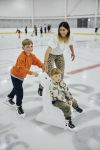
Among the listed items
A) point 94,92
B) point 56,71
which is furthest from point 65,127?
point 94,92

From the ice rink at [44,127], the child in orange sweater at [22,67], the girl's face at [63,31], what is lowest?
the ice rink at [44,127]

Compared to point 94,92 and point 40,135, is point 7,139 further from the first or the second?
point 94,92

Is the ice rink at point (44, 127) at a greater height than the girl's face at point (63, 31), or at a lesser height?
lesser

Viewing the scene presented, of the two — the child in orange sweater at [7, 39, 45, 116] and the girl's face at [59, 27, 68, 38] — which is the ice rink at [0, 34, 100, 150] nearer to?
the child in orange sweater at [7, 39, 45, 116]

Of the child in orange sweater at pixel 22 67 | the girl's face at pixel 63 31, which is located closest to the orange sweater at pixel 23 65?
the child in orange sweater at pixel 22 67

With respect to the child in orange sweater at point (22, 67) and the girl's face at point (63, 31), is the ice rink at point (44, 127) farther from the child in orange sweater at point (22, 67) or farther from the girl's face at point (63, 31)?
the girl's face at point (63, 31)

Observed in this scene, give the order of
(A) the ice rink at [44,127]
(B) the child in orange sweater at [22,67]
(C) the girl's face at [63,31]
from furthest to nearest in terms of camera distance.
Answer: (C) the girl's face at [63,31] < (B) the child in orange sweater at [22,67] < (A) the ice rink at [44,127]

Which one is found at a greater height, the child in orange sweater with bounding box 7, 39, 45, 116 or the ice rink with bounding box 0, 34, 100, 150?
the child in orange sweater with bounding box 7, 39, 45, 116

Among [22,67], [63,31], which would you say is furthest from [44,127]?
[63,31]

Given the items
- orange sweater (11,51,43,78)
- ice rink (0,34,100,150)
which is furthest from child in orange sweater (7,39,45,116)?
ice rink (0,34,100,150)

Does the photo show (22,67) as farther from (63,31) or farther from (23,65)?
(63,31)

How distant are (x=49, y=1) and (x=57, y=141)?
32579 mm

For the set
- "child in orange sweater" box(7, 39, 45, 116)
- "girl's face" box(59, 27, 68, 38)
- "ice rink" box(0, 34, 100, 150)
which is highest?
"girl's face" box(59, 27, 68, 38)

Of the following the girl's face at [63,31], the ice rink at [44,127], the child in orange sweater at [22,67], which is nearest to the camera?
the ice rink at [44,127]
